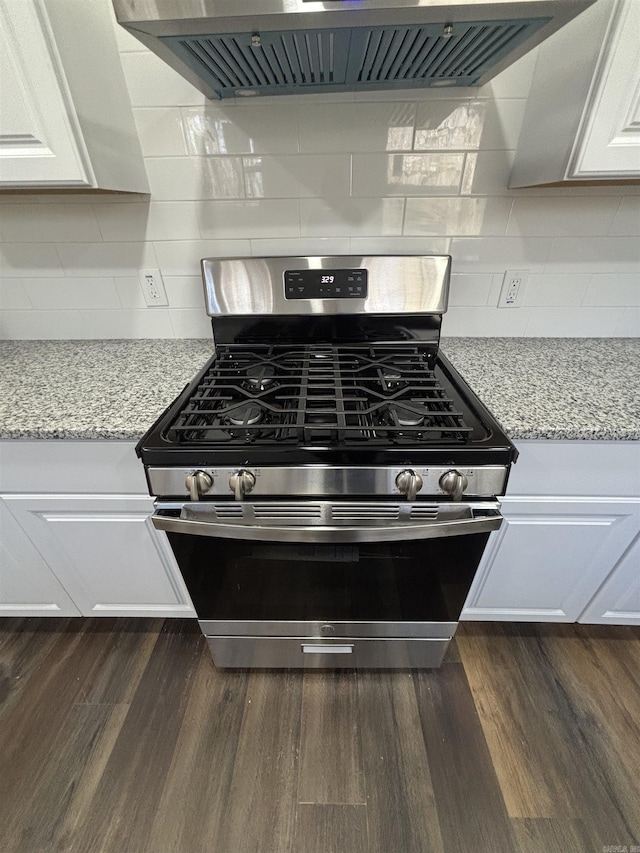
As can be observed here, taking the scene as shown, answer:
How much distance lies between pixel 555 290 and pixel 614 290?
200 mm

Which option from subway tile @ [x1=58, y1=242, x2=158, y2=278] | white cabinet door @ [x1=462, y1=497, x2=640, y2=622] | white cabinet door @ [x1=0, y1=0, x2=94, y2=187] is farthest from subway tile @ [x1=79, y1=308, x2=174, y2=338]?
white cabinet door @ [x1=462, y1=497, x2=640, y2=622]

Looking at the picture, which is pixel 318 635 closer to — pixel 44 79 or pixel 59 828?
pixel 59 828

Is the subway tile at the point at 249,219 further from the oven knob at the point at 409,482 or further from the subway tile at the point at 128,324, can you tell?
the oven knob at the point at 409,482

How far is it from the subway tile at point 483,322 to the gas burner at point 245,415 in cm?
84

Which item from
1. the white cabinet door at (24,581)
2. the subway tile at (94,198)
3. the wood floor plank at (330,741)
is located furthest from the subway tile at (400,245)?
the wood floor plank at (330,741)

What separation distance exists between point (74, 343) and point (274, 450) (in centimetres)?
109

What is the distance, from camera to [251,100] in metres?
1.03

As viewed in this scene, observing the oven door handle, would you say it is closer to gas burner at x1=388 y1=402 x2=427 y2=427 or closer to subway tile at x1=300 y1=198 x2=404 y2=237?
gas burner at x1=388 y1=402 x2=427 y2=427

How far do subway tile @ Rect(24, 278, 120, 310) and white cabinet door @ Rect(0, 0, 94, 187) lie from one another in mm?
406

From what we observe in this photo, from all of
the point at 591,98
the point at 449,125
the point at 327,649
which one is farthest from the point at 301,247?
the point at 327,649

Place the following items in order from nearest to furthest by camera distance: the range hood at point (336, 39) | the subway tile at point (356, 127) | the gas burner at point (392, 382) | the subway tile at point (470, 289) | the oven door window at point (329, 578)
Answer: the range hood at point (336, 39) < the oven door window at point (329, 578) < the gas burner at point (392, 382) < the subway tile at point (356, 127) < the subway tile at point (470, 289)

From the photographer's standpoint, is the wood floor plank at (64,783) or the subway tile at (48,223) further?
the subway tile at (48,223)

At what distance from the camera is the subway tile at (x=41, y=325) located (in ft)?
4.35

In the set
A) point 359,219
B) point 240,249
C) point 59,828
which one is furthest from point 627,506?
point 59,828
